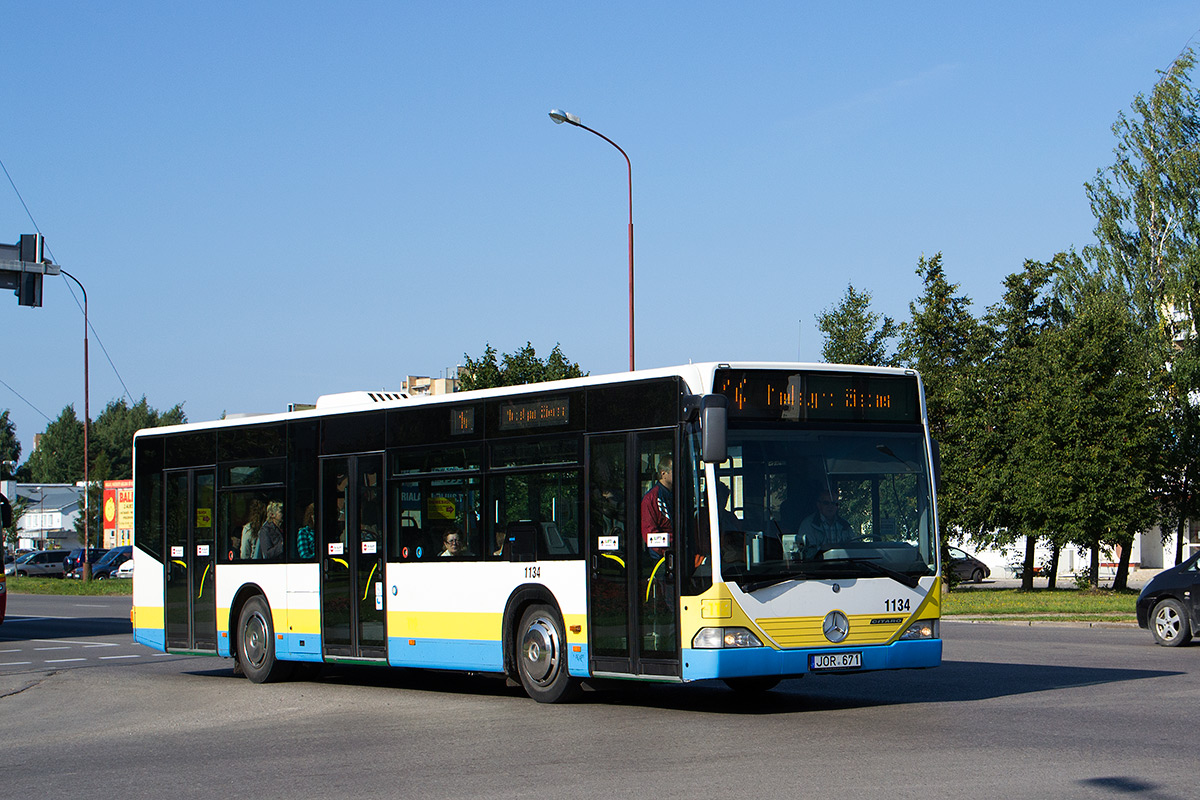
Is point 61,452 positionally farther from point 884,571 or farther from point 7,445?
point 884,571

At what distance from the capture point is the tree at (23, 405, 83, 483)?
146750 millimetres

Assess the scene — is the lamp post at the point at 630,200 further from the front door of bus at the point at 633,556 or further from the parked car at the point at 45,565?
the parked car at the point at 45,565

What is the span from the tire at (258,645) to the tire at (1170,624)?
12.1 m

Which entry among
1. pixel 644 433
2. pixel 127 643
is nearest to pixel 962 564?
pixel 127 643

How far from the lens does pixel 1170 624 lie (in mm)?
20094

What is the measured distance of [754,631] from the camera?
465 inches

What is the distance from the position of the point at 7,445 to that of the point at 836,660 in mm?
171608

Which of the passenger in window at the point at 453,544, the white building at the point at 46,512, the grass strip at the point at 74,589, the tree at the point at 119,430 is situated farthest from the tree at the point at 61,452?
the passenger in window at the point at 453,544

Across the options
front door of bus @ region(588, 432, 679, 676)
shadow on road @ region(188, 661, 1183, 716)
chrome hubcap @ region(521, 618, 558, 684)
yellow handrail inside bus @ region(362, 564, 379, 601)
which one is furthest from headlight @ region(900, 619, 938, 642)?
yellow handrail inside bus @ region(362, 564, 379, 601)

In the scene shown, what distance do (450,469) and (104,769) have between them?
17.1 ft

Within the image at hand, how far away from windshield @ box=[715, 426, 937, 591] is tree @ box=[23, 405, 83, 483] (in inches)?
5657

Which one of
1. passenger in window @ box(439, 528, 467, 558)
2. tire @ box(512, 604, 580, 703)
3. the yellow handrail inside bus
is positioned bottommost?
tire @ box(512, 604, 580, 703)

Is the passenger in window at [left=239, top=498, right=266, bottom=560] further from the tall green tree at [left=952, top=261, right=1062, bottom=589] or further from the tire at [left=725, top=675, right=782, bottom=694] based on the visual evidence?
the tall green tree at [left=952, top=261, right=1062, bottom=589]

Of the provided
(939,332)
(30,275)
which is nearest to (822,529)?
(30,275)
